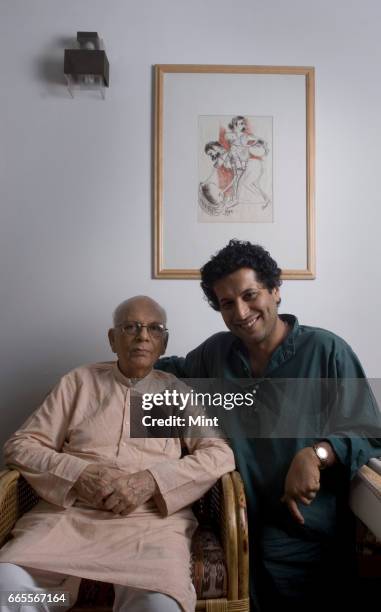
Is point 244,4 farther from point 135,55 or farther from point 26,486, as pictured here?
point 26,486

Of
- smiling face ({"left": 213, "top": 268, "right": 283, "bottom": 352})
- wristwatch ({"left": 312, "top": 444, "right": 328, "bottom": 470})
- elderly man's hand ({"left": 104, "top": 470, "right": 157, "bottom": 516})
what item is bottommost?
elderly man's hand ({"left": 104, "top": 470, "right": 157, "bottom": 516})

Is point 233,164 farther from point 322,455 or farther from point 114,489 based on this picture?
point 114,489

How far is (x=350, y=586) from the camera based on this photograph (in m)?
1.38

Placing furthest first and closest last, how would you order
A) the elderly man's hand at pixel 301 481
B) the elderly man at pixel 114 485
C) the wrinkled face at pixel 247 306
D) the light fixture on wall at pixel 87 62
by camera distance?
the light fixture on wall at pixel 87 62, the wrinkled face at pixel 247 306, the elderly man's hand at pixel 301 481, the elderly man at pixel 114 485

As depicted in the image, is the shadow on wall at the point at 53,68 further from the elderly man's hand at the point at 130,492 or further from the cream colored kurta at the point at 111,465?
the elderly man's hand at the point at 130,492

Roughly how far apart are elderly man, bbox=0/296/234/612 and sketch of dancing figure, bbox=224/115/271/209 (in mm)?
580

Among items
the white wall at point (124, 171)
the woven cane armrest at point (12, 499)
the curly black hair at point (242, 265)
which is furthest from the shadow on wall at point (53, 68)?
the woven cane armrest at point (12, 499)

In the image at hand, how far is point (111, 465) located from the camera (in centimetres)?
137

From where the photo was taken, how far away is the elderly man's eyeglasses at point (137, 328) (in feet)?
4.83

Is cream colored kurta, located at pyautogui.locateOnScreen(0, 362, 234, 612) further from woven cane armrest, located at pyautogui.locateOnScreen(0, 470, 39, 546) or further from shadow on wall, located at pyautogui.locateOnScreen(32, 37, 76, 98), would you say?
shadow on wall, located at pyautogui.locateOnScreen(32, 37, 76, 98)

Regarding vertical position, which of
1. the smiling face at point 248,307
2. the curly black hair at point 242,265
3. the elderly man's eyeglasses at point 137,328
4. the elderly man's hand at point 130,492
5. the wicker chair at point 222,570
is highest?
the curly black hair at point 242,265

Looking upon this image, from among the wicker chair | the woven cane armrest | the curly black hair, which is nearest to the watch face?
the wicker chair

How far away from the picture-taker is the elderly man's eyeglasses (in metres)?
1.47

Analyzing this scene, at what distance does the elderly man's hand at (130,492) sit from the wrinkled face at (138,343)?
11.5 inches
